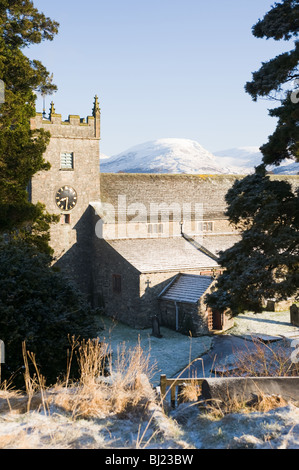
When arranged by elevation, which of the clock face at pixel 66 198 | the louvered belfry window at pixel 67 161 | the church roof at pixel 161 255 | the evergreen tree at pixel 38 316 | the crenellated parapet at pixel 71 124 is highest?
the crenellated parapet at pixel 71 124

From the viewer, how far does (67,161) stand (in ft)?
110

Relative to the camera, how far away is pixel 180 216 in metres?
35.3

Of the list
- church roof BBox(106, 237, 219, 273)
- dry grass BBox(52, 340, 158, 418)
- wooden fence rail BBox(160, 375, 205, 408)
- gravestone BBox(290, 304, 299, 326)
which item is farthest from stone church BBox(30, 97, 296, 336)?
dry grass BBox(52, 340, 158, 418)

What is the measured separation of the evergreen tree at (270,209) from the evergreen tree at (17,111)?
9572 millimetres

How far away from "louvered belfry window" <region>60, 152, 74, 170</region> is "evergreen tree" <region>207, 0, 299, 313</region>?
64.3 feet

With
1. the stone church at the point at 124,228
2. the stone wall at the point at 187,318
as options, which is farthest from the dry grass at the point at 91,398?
the stone church at the point at 124,228

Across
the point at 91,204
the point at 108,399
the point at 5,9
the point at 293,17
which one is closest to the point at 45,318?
the point at 108,399

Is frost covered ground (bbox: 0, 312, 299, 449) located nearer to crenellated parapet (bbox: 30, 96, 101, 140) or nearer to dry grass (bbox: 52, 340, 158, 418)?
dry grass (bbox: 52, 340, 158, 418)

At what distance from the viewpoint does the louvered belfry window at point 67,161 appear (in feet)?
109

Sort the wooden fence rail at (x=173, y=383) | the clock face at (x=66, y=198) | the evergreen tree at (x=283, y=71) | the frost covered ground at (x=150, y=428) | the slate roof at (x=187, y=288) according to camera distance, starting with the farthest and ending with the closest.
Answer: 1. the clock face at (x=66, y=198)
2. the slate roof at (x=187, y=288)
3. the evergreen tree at (x=283, y=71)
4. the wooden fence rail at (x=173, y=383)
5. the frost covered ground at (x=150, y=428)

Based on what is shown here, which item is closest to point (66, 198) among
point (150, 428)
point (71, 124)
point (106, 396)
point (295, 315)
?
point (71, 124)

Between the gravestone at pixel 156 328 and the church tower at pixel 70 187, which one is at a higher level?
the church tower at pixel 70 187

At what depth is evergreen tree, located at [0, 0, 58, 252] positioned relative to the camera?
19.6 metres

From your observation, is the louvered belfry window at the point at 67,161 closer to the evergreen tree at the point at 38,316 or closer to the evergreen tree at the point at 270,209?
the evergreen tree at the point at 270,209
